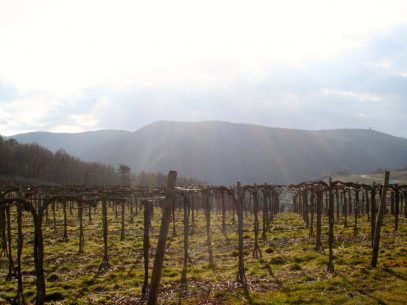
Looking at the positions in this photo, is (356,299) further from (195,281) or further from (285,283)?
(195,281)

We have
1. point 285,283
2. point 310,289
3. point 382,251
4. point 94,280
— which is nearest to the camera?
point 310,289

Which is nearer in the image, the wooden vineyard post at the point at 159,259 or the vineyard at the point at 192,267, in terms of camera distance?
the wooden vineyard post at the point at 159,259

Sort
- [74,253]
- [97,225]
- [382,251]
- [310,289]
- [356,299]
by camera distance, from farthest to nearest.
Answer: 1. [97,225]
2. [74,253]
3. [382,251]
4. [310,289]
5. [356,299]

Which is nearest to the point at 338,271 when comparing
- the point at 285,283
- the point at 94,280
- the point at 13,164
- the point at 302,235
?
the point at 285,283

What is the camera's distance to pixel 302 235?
23859 millimetres

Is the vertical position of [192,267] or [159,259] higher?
[159,259]

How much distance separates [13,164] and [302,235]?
9012 cm

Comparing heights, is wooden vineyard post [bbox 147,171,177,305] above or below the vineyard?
above

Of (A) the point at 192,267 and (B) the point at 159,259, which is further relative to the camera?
(A) the point at 192,267

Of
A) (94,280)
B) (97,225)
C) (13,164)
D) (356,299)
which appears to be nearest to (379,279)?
(356,299)

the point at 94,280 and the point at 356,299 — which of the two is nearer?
the point at 356,299

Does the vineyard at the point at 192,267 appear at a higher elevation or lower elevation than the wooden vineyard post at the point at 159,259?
lower

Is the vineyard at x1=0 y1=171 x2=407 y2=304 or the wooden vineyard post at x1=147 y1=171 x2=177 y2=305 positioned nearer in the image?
the wooden vineyard post at x1=147 y1=171 x2=177 y2=305

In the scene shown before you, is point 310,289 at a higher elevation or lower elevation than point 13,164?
lower
